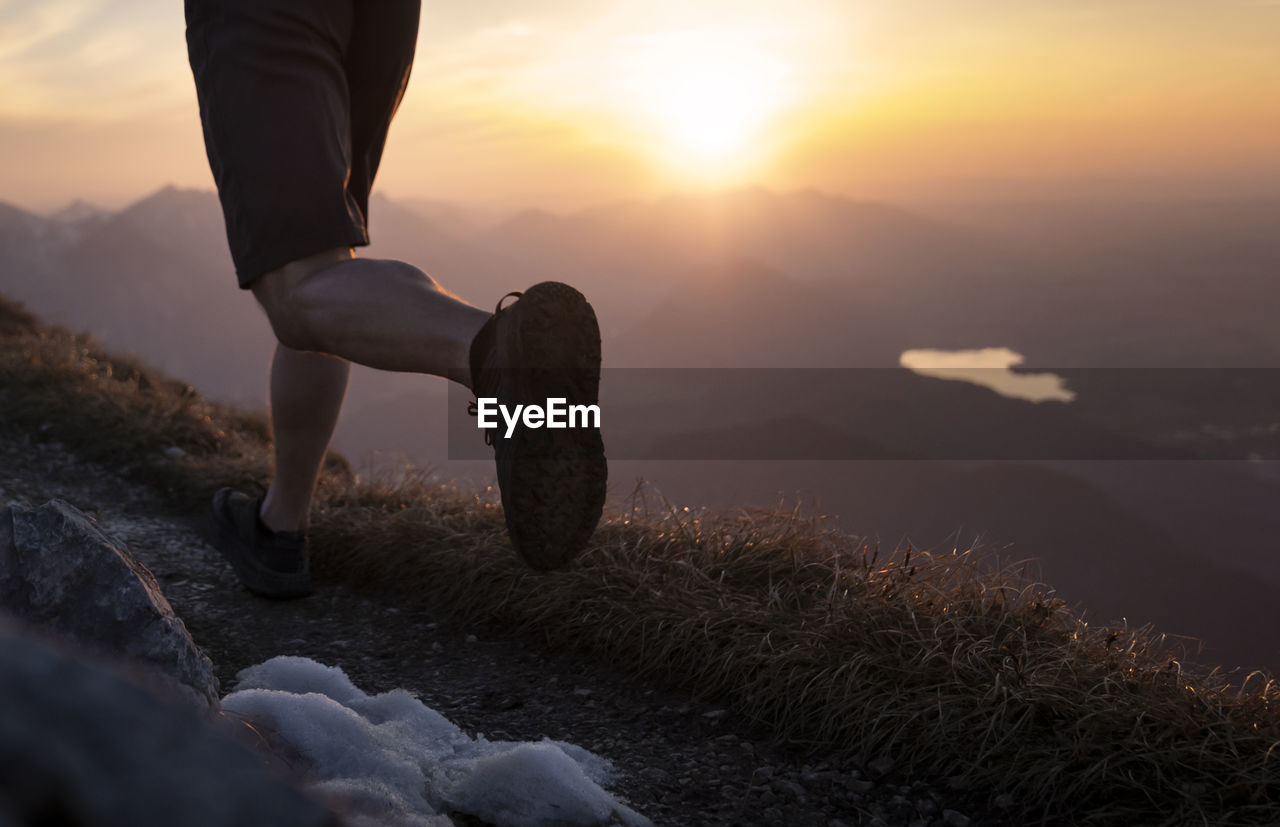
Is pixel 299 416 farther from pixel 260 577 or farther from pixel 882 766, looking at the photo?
pixel 882 766

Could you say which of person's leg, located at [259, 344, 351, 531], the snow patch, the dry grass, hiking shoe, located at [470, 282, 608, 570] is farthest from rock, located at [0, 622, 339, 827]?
person's leg, located at [259, 344, 351, 531]

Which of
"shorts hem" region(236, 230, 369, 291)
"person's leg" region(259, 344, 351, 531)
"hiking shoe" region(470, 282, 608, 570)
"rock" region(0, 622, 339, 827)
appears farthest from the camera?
"person's leg" region(259, 344, 351, 531)

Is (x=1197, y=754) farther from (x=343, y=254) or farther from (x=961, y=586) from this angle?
(x=343, y=254)

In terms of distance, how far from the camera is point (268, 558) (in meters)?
2.85

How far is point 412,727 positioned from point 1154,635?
5.47 feet

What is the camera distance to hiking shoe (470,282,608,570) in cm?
169

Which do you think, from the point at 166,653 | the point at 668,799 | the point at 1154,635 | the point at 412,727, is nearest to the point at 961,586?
the point at 1154,635

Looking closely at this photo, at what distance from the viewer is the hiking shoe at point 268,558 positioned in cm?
285

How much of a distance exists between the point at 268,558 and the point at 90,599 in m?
1.45

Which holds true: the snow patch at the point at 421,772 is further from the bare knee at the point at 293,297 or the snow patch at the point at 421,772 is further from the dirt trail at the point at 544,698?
the bare knee at the point at 293,297

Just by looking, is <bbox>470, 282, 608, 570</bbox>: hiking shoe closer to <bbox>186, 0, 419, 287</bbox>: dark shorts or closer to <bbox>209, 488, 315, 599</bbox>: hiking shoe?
<bbox>186, 0, 419, 287</bbox>: dark shorts

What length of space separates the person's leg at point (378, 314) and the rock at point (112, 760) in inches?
54.7

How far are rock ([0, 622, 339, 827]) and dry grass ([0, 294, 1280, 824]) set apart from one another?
166 cm

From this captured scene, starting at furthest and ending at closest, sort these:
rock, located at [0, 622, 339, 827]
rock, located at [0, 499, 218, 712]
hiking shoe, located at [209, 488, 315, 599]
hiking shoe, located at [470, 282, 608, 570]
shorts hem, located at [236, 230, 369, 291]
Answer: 1. hiking shoe, located at [209, 488, 315, 599]
2. shorts hem, located at [236, 230, 369, 291]
3. hiking shoe, located at [470, 282, 608, 570]
4. rock, located at [0, 499, 218, 712]
5. rock, located at [0, 622, 339, 827]
